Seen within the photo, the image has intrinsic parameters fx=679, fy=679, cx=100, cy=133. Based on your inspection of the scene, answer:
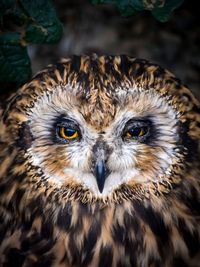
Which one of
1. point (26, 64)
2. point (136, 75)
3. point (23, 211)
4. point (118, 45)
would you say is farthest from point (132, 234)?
point (118, 45)

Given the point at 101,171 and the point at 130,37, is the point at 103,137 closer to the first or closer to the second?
the point at 101,171

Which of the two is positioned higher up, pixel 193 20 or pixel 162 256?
pixel 193 20

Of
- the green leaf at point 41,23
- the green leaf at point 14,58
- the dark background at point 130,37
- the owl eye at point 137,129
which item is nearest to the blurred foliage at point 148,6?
the green leaf at point 41,23

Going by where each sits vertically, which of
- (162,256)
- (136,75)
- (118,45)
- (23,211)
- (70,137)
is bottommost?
(162,256)

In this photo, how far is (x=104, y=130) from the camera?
239 cm

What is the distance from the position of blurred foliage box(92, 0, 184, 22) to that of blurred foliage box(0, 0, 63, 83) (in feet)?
0.76

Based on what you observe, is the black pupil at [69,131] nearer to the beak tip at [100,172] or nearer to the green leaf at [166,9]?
the beak tip at [100,172]

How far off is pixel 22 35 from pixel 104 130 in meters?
0.65

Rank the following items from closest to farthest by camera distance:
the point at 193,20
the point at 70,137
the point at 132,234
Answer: the point at 70,137 < the point at 132,234 < the point at 193,20

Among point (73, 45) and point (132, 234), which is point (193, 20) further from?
point (132, 234)

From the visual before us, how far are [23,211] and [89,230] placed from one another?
28cm

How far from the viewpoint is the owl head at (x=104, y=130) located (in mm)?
2395

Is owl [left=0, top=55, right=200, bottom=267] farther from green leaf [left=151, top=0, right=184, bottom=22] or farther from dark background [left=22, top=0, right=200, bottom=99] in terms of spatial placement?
dark background [left=22, top=0, right=200, bottom=99]

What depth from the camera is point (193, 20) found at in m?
4.35
